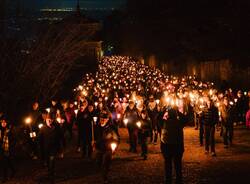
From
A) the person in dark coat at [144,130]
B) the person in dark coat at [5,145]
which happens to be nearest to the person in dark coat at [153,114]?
the person in dark coat at [144,130]

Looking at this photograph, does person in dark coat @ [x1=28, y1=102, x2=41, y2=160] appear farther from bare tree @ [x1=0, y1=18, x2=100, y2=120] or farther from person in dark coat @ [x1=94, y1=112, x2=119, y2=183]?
person in dark coat @ [x1=94, y1=112, x2=119, y2=183]

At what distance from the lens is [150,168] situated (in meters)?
14.8

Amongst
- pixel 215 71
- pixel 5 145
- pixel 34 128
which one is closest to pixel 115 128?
pixel 34 128

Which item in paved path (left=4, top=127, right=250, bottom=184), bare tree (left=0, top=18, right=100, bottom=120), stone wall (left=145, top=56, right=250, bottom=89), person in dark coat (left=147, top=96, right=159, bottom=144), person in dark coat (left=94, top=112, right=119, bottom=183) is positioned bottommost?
paved path (left=4, top=127, right=250, bottom=184)

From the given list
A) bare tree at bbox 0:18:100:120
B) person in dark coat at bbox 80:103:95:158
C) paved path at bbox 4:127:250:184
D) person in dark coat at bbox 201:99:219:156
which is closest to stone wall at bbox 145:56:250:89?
paved path at bbox 4:127:250:184

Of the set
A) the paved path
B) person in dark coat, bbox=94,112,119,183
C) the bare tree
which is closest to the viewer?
person in dark coat, bbox=94,112,119,183

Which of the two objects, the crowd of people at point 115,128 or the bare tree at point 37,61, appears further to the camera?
the bare tree at point 37,61

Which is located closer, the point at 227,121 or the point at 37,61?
the point at 227,121

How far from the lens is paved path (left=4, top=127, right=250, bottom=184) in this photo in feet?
43.6

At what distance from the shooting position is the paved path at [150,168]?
13301 millimetres

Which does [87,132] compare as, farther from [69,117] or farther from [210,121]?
[69,117]

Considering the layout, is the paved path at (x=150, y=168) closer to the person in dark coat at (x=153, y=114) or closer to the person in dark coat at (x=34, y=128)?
the person in dark coat at (x=34, y=128)

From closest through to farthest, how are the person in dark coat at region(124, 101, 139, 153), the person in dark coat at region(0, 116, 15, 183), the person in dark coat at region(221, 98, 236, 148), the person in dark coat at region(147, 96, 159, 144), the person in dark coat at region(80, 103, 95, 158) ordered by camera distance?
1. the person in dark coat at region(0, 116, 15, 183)
2. the person in dark coat at region(80, 103, 95, 158)
3. the person in dark coat at region(124, 101, 139, 153)
4. the person in dark coat at region(221, 98, 236, 148)
5. the person in dark coat at region(147, 96, 159, 144)

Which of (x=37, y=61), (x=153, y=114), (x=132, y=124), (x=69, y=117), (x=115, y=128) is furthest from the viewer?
(x=69, y=117)
